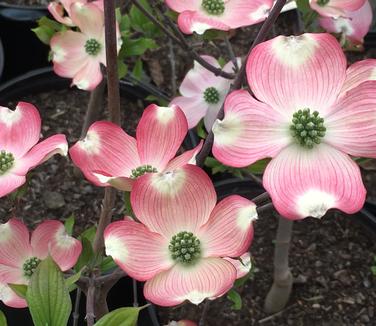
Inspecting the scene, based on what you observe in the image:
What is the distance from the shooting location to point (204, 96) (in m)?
1.09

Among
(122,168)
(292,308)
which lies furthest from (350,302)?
(122,168)

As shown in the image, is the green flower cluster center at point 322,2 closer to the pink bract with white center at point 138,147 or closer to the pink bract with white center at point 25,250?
the pink bract with white center at point 138,147

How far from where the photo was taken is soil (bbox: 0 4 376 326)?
1.24m

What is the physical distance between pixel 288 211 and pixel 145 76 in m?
1.19

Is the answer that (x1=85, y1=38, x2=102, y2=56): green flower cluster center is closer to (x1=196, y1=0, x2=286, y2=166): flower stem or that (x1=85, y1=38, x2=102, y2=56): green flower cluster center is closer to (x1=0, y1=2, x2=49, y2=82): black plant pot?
(x1=196, y1=0, x2=286, y2=166): flower stem

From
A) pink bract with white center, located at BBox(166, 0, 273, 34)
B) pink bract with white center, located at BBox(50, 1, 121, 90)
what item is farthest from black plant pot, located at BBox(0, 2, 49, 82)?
pink bract with white center, located at BBox(166, 0, 273, 34)

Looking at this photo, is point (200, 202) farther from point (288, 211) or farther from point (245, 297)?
point (245, 297)

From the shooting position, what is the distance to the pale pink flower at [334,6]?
0.80m

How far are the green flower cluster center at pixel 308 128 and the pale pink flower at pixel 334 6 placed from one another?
28 cm

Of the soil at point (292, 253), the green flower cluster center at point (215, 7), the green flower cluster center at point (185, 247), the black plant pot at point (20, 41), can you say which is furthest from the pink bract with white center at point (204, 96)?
the black plant pot at point (20, 41)

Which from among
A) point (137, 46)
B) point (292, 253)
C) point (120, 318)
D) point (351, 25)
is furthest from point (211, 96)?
point (120, 318)

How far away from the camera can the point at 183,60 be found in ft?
5.61

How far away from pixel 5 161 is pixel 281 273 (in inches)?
25.3

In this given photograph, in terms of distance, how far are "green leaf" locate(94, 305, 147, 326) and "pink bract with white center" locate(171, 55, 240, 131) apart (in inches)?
22.6
